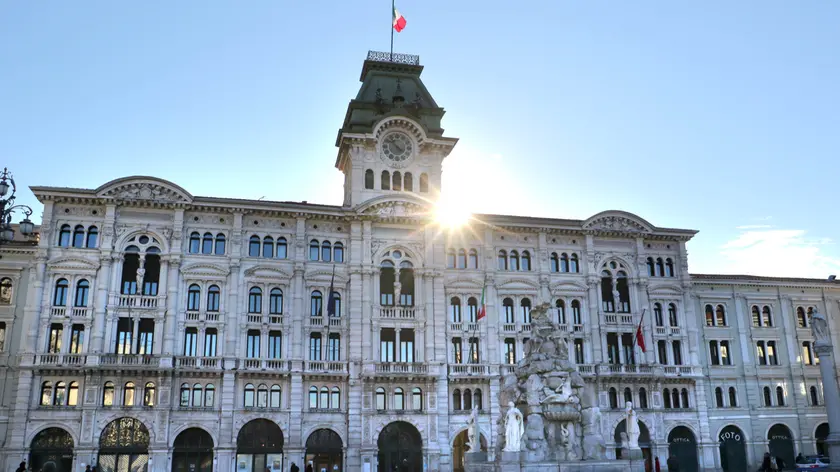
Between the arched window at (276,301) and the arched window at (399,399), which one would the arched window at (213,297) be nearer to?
the arched window at (276,301)

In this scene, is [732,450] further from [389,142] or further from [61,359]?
[61,359]

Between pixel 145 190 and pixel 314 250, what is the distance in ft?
37.9

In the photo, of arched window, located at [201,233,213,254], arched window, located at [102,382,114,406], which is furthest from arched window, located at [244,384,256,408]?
arched window, located at [201,233,213,254]

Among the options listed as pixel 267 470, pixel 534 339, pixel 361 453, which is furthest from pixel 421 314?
pixel 534 339

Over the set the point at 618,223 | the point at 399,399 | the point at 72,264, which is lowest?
the point at 399,399

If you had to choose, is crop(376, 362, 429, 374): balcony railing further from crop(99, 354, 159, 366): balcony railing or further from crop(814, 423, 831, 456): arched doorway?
crop(814, 423, 831, 456): arched doorway

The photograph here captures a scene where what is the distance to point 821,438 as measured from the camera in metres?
56.9

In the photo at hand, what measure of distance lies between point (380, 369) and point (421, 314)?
15.7ft

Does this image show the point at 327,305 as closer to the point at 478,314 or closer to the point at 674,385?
the point at 478,314

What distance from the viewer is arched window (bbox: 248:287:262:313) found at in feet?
161

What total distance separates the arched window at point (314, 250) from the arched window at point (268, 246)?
2.58 meters

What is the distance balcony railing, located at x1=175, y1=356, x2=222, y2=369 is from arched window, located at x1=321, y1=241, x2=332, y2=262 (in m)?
9.60

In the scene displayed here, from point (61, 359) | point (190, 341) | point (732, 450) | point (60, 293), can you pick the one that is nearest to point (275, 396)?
point (190, 341)

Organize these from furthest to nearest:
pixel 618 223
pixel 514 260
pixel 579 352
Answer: pixel 618 223 → pixel 514 260 → pixel 579 352
